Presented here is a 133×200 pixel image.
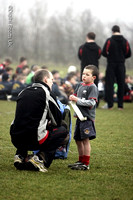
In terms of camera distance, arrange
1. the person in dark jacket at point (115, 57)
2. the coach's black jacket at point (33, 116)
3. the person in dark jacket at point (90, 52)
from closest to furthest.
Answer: the coach's black jacket at point (33, 116), the person in dark jacket at point (90, 52), the person in dark jacket at point (115, 57)

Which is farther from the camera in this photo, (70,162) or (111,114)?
(111,114)

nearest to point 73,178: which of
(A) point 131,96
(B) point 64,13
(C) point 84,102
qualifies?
(C) point 84,102

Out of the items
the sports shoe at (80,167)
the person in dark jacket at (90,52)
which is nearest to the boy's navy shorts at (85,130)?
the sports shoe at (80,167)

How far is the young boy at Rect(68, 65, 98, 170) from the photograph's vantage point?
4742mm

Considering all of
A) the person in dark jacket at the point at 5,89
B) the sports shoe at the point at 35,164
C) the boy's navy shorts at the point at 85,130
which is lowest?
the person in dark jacket at the point at 5,89

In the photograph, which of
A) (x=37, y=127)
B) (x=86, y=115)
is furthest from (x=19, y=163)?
(x=86, y=115)

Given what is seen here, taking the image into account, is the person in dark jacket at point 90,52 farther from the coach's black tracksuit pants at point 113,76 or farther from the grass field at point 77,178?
the grass field at point 77,178

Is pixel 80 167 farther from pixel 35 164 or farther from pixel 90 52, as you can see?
pixel 90 52

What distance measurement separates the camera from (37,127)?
14.9 ft

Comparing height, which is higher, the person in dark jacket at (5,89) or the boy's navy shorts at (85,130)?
the boy's navy shorts at (85,130)

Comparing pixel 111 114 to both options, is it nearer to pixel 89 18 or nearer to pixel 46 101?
pixel 46 101

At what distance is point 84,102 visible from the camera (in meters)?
4.71

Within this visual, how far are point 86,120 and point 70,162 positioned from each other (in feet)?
2.36

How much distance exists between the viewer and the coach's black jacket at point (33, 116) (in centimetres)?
452
